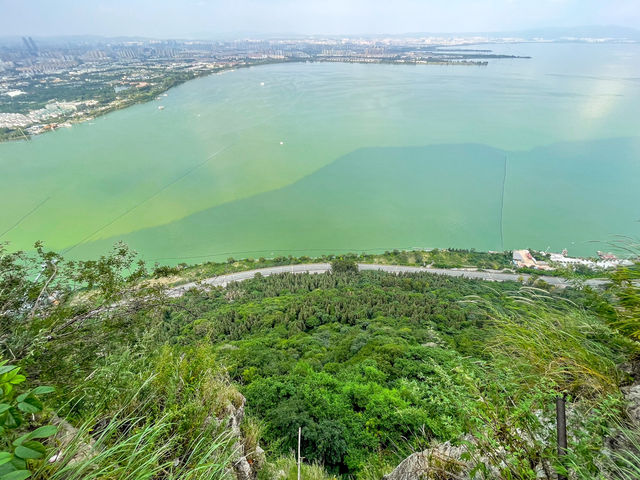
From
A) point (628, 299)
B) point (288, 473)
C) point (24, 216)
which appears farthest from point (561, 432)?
point (24, 216)

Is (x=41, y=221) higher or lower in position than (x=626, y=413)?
lower

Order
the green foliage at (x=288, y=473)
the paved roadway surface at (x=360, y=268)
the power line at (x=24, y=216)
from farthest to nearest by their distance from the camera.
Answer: the power line at (x=24, y=216)
the paved roadway surface at (x=360, y=268)
the green foliage at (x=288, y=473)

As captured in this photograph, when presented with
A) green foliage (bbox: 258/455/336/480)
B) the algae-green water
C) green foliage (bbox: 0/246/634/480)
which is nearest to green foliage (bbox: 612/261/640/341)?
green foliage (bbox: 0/246/634/480)

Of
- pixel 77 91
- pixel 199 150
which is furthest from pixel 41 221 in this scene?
pixel 77 91

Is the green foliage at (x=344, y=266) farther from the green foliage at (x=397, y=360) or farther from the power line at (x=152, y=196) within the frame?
the power line at (x=152, y=196)

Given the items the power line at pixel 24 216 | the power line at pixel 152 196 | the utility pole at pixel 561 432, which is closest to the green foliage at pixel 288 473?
the utility pole at pixel 561 432

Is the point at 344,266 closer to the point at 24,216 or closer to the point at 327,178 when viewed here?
the point at 327,178

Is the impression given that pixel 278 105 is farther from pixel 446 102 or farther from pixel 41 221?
pixel 41 221

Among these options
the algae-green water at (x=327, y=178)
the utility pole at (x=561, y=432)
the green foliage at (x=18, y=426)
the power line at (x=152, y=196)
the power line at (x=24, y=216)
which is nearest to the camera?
the green foliage at (x=18, y=426)

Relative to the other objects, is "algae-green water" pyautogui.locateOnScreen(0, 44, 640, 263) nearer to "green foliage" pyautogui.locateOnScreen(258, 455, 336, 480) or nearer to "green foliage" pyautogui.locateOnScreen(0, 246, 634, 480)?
"green foliage" pyautogui.locateOnScreen(0, 246, 634, 480)
